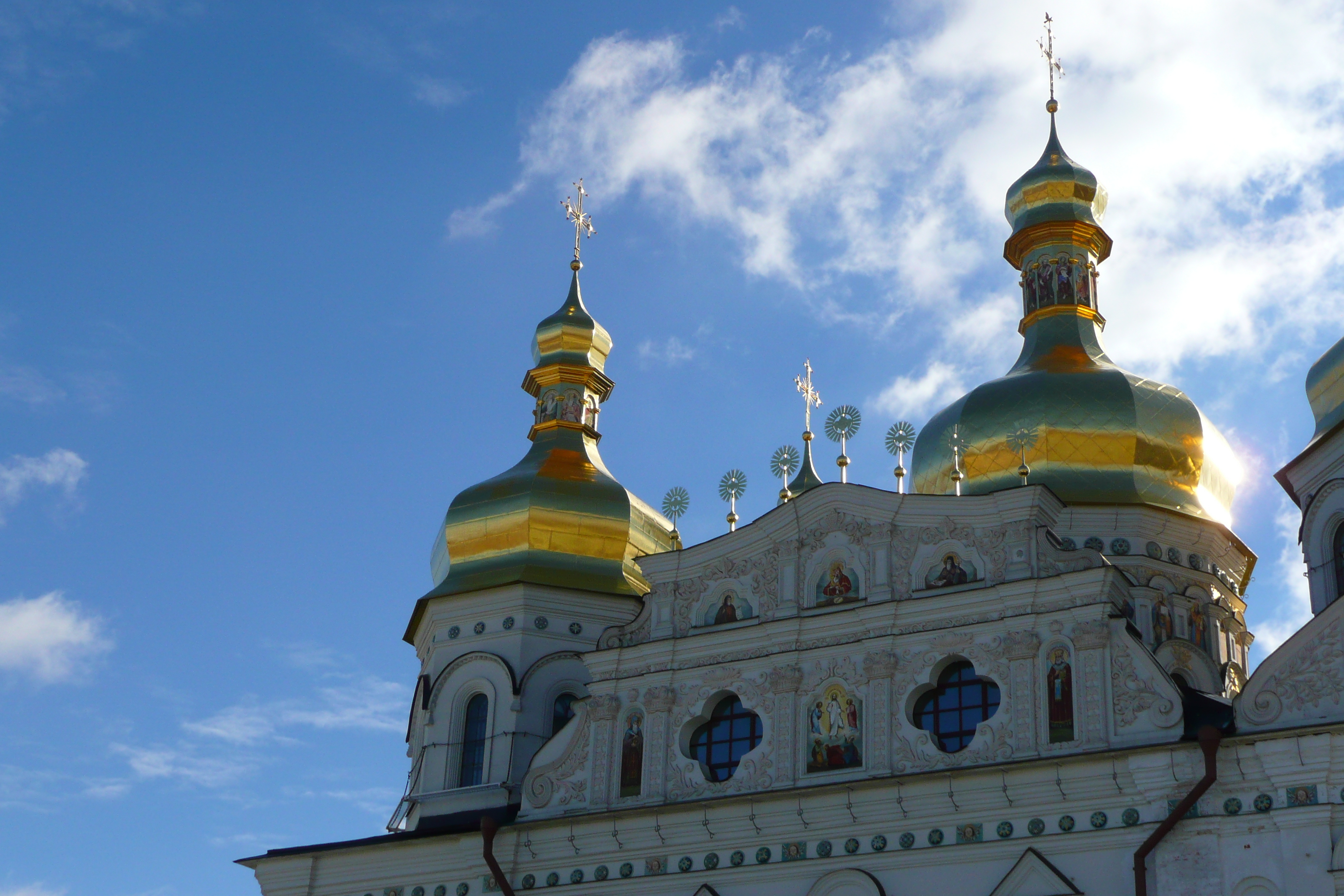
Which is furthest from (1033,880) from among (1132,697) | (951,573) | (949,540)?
(949,540)

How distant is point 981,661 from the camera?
17.1 m

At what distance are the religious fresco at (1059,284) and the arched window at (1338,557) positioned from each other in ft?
18.5

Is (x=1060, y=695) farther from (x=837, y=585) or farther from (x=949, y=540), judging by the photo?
(x=837, y=585)

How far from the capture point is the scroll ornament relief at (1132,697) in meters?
15.9

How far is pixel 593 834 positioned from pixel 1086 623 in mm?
5422

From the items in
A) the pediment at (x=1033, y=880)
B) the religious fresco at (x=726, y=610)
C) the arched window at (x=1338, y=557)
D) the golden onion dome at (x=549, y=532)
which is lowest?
the pediment at (x=1033, y=880)

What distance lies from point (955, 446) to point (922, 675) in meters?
3.57

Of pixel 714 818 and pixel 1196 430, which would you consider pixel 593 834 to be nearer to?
pixel 714 818

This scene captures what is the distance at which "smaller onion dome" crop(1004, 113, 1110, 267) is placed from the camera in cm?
2442

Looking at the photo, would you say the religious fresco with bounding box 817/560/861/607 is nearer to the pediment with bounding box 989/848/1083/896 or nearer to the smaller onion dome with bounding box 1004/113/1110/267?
the pediment with bounding box 989/848/1083/896

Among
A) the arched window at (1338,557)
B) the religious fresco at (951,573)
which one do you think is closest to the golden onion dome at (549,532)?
the religious fresco at (951,573)

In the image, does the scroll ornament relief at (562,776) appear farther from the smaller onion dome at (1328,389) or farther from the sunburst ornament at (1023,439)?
the smaller onion dome at (1328,389)

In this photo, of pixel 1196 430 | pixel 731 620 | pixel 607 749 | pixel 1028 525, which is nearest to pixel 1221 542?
pixel 1196 430

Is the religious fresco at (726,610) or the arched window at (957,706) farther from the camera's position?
the religious fresco at (726,610)
